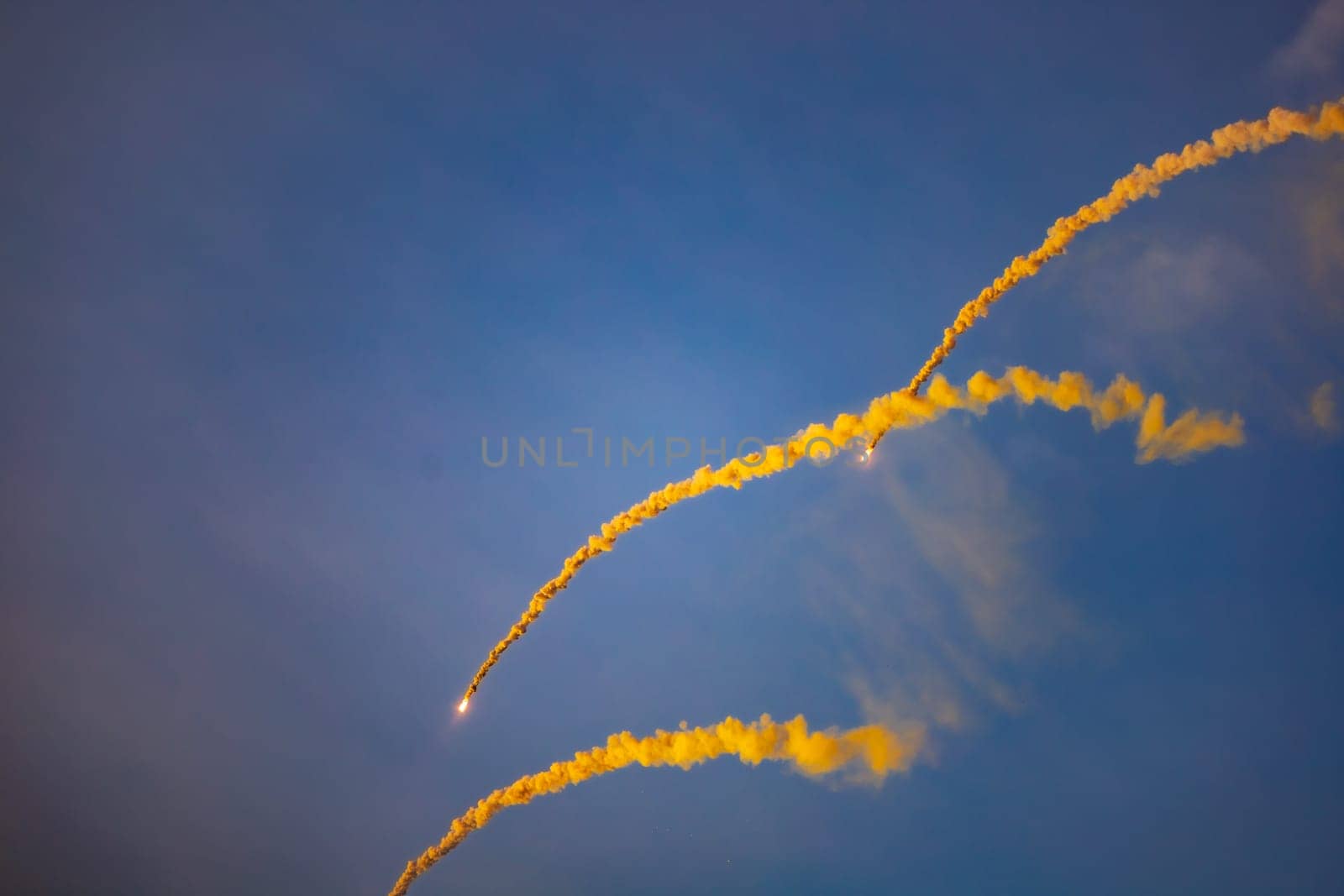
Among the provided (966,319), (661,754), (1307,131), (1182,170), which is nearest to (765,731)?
(661,754)

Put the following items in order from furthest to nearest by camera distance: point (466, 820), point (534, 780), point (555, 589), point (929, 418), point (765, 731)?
point (466, 820) < point (534, 780) < point (555, 589) < point (765, 731) < point (929, 418)

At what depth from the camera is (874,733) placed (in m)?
53.6

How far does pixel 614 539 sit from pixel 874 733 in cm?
1943

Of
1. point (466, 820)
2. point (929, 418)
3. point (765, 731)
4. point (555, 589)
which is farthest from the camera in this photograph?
point (466, 820)

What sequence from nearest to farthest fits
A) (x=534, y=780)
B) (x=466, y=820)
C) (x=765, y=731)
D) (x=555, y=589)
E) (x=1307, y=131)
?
(x=1307, y=131) < (x=765, y=731) < (x=555, y=589) < (x=534, y=780) < (x=466, y=820)

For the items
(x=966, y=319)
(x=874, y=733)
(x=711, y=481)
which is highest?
(x=966, y=319)

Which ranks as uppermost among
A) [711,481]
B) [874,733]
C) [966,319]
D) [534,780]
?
[966,319]

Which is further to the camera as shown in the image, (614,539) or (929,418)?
(614,539)

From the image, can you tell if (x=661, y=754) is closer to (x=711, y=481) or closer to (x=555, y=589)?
(x=555, y=589)

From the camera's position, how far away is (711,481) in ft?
161

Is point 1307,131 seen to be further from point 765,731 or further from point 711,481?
point 765,731

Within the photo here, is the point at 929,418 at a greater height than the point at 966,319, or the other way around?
the point at 966,319

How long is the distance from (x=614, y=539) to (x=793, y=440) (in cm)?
1276

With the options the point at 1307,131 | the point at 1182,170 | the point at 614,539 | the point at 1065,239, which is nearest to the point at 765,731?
the point at 614,539
